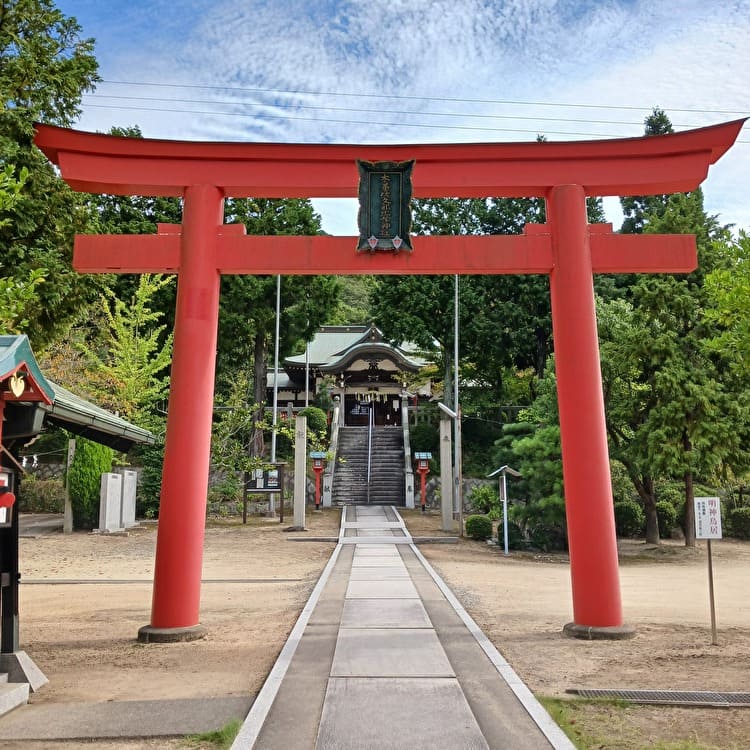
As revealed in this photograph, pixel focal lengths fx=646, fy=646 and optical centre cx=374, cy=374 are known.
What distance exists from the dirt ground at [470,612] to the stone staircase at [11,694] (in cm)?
16

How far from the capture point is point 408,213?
295 inches

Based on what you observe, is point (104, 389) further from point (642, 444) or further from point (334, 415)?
point (642, 444)

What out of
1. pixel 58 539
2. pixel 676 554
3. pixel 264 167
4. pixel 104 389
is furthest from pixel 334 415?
pixel 264 167

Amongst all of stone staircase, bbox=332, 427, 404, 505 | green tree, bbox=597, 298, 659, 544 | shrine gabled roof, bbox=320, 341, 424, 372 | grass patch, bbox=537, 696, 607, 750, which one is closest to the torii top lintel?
grass patch, bbox=537, 696, 607, 750

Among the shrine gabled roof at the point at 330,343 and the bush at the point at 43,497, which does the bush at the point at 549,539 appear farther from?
the shrine gabled roof at the point at 330,343

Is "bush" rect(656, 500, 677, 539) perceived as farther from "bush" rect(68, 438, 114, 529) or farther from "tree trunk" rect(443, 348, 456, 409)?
"bush" rect(68, 438, 114, 529)

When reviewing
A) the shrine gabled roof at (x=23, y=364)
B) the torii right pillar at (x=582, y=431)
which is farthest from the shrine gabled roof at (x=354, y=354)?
the shrine gabled roof at (x=23, y=364)

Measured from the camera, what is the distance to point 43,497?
22859mm

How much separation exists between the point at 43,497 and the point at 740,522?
23.1m

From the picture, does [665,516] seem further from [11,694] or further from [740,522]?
[11,694]

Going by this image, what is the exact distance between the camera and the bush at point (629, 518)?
61.5 feet

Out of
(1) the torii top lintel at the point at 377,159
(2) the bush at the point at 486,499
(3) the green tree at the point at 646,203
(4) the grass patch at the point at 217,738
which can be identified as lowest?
(4) the grass patch at the point at 217,738

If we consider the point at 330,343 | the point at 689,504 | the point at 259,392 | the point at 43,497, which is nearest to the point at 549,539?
the point at 689,504

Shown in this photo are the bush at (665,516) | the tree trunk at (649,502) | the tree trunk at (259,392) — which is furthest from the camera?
the tree trunk at (259,392)
